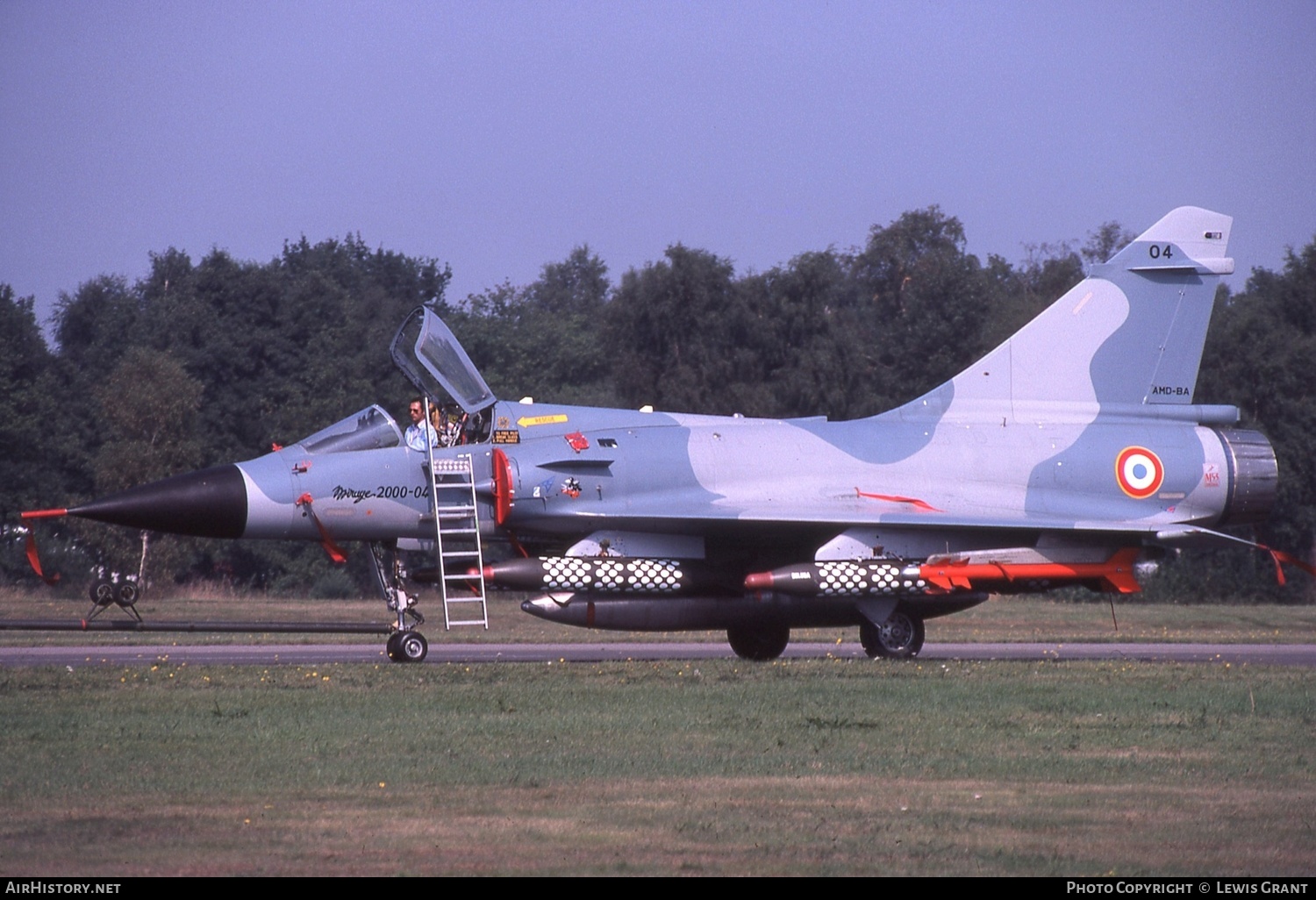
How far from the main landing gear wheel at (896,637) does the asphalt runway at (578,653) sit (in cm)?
25

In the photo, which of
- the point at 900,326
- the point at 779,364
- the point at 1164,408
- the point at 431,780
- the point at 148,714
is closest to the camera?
the point at 431,780

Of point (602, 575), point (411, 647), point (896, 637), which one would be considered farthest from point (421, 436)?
point (896, 637)

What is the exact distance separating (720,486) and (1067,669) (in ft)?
12.6

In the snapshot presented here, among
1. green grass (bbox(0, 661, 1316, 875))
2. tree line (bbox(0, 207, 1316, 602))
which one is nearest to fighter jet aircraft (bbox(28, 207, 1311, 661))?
green grass (bbox(0, 661, 1316, 875))

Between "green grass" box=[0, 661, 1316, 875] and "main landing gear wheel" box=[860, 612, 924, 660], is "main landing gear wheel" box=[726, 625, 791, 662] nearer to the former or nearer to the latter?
"main landing gear wheel" box=[860, 612, 924, 660]

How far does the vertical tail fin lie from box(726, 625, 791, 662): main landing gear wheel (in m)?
3.48

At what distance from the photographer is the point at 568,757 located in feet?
28.7

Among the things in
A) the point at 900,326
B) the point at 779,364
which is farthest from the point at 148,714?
the point at 900,326

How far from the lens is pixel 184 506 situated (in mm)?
13859

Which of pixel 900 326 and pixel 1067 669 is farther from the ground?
pixel 900 326

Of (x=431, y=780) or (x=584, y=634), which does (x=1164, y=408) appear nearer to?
(x=584, y=634)

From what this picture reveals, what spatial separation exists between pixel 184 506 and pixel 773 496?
18.9ft

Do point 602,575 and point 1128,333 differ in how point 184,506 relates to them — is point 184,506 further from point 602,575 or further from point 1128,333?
point 1128,333

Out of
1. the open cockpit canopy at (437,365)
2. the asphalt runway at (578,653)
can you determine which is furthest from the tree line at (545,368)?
the open cockpit canopy at (437,365)
